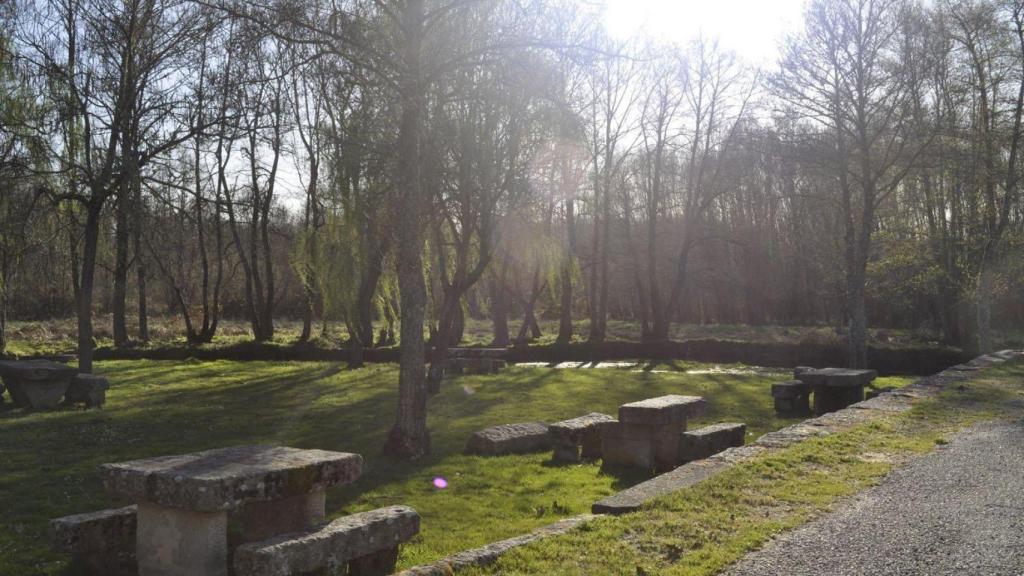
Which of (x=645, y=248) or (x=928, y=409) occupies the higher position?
(x=645, y=248)

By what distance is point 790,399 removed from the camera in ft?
46.3

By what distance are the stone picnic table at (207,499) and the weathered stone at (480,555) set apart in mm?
1106

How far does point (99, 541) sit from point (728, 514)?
13.9 feet

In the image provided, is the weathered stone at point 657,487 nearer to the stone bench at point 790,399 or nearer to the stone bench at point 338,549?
the stone bench at point 338,549

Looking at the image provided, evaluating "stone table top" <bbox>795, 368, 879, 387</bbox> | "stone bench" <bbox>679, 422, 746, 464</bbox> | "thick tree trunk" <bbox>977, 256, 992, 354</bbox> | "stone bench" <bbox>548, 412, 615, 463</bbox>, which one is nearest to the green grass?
"stone bench" <bbox>679, 422, 746, 464</bbox>

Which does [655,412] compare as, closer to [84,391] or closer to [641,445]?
[641,445]

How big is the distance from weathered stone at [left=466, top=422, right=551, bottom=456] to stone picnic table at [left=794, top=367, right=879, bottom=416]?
5.54m

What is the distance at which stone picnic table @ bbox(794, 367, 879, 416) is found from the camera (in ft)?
45.8

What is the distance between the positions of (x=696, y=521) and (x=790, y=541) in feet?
2.12

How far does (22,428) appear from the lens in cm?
1170

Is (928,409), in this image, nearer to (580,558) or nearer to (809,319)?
(580,558)

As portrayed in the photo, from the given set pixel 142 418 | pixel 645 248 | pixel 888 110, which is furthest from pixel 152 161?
pixel 645 248

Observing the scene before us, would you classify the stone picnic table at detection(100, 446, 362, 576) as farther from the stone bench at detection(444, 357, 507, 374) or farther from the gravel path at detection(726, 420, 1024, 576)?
the stone bench at detection(444, 357, 507, 374)

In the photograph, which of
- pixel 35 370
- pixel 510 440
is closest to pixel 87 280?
pixel 35 370
